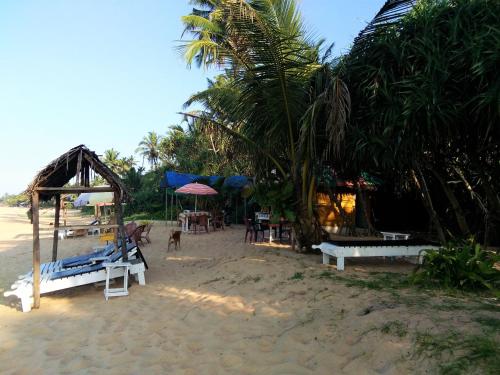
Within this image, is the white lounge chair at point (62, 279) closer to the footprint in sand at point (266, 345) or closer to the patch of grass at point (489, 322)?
the footprint in sand at point (266, 345)

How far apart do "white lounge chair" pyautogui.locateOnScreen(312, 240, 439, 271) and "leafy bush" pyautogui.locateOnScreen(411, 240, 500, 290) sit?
1.22 m

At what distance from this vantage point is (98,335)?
4352 mm

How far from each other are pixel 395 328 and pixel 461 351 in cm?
66

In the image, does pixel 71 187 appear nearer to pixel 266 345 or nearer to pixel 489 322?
pixel 266 345

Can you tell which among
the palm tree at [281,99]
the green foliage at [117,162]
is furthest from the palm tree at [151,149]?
the palm tree at [281,99]

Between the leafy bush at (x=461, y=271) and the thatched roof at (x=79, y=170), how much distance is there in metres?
5.07

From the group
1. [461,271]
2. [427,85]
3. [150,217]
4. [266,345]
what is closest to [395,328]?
[266,345]

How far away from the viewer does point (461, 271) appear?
184 inches

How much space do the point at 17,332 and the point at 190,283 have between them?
2647 millimetres

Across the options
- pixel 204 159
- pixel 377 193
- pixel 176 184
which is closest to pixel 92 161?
pixel 176 184

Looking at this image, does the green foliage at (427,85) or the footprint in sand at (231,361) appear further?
the green foliage at (427,85)

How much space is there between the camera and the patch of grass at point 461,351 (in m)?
2.57

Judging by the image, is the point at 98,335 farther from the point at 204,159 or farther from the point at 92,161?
the point at 204,159

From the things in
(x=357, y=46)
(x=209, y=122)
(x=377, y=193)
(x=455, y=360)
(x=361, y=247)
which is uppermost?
(x=357, y=46)
